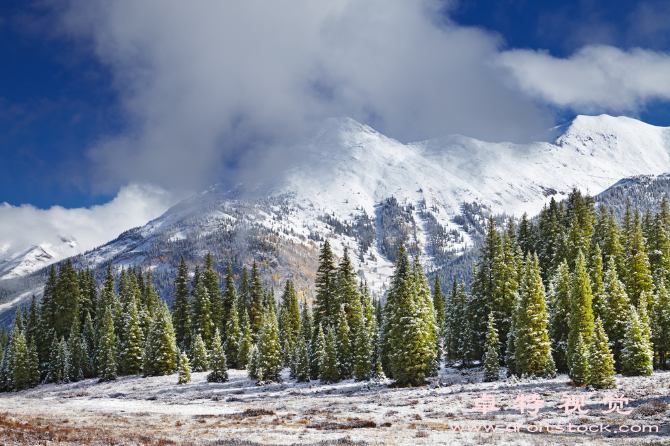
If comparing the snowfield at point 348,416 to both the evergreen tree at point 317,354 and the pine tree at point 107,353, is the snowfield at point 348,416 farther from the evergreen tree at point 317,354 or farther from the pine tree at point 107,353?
the pine tree at point 107,353

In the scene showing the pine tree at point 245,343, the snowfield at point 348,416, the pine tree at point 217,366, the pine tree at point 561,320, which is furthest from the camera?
the pine tree at point 245,343

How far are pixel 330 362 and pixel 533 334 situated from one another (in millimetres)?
23042

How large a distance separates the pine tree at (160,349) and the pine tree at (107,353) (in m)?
4.54

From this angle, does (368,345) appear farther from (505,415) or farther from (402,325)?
(505,415)

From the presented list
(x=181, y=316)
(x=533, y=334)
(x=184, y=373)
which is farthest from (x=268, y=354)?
(x=533, y=334)

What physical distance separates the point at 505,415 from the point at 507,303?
27.8 meters

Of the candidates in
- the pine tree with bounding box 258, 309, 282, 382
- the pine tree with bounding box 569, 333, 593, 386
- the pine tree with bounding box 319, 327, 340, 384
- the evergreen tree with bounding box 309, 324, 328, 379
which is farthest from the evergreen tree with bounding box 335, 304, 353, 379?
the pine tree with bounding box 569, 333, 593, 386

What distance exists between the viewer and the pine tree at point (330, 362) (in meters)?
52.7

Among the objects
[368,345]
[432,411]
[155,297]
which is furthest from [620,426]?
[155,297]

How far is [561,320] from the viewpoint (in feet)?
164

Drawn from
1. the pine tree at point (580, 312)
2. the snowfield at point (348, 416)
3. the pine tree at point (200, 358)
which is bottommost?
the snowfield at point (348, 416)

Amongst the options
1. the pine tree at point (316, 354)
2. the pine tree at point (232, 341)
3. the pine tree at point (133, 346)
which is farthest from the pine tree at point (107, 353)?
the pine tree at point (316, 354)

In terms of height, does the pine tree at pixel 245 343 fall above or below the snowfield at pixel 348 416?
above

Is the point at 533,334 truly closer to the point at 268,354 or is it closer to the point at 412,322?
the point at 412,322
